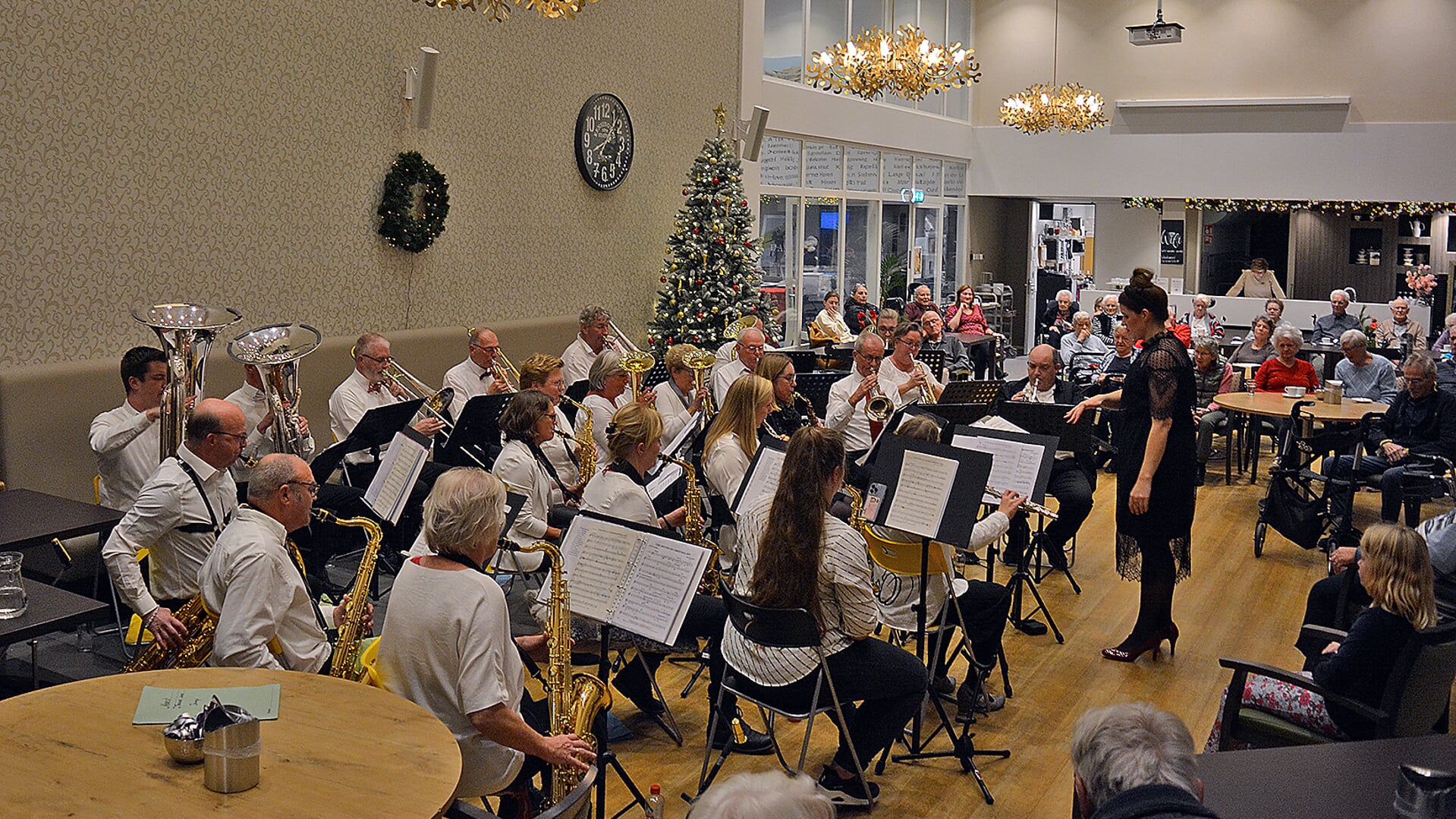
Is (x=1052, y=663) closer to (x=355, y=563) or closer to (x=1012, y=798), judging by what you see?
(x=1012, y=798)

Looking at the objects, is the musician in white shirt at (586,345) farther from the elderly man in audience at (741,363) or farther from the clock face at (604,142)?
the clock face at (604,142)

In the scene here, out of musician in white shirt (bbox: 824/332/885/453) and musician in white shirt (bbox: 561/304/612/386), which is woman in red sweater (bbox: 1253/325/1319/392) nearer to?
musician in white shirt (bbox: 824/332/885/453)

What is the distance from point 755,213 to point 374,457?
24.4 ft

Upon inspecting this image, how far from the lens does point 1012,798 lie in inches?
169

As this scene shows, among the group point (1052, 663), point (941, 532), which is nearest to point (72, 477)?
point (941, 532)

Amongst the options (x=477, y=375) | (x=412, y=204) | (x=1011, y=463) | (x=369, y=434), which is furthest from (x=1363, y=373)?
(x=369, y=434)

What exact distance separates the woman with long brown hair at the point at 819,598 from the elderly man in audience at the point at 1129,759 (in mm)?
1470

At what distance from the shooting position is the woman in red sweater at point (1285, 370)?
934 cm

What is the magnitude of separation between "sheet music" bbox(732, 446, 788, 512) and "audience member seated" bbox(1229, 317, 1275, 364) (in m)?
7.57

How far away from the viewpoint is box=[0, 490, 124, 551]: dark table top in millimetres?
4434

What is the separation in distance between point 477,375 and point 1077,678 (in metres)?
4.21

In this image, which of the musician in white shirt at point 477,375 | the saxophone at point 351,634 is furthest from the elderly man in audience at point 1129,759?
the musician in white shirt at point 477,375

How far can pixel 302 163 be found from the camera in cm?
766

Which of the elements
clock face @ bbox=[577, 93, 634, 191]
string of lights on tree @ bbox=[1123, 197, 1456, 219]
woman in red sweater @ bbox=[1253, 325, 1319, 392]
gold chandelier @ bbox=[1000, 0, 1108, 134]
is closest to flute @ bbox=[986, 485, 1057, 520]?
woman in red sweater @ bbox=[1253, 325, 1319, 392]
